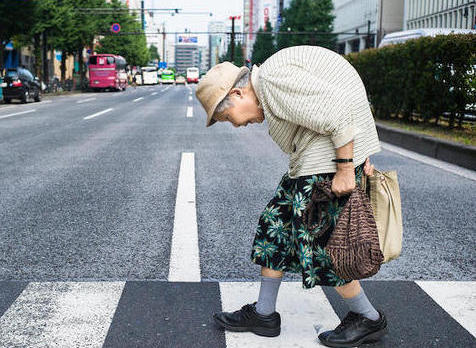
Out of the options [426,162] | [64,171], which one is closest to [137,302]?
[64,171]

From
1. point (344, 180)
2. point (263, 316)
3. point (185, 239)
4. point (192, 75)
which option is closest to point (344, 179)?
point (344, 180)

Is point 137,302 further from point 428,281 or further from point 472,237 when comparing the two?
point 472,237

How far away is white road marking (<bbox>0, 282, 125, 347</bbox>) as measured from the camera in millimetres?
2664

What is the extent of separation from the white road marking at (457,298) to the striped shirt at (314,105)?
102cm

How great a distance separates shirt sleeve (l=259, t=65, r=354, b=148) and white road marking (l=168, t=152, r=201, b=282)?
4.83 ft

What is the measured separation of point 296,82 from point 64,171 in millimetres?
5875

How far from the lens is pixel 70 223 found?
16.1ft

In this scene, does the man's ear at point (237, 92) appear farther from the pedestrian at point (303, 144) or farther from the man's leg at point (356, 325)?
the man's leg at point (356, 325)

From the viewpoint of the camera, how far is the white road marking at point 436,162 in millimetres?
7809

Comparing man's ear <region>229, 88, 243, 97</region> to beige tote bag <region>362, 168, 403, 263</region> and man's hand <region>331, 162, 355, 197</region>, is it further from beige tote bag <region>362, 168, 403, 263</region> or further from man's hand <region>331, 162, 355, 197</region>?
beige tote bag <region>362, 168, 403, 263</region>

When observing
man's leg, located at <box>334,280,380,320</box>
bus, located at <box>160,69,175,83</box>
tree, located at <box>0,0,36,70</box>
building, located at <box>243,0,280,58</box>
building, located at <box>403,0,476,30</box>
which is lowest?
bus, located at <box>160,69,175,83</box>

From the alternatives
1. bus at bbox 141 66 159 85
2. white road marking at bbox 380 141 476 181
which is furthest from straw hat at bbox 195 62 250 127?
bus at bbox 141 66 159 85

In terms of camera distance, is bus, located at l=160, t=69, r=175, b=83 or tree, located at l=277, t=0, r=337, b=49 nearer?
tree, located at l=277, t=0, r=337, b=49

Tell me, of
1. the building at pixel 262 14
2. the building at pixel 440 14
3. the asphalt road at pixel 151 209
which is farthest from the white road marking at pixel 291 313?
the building at pixel 262 14
